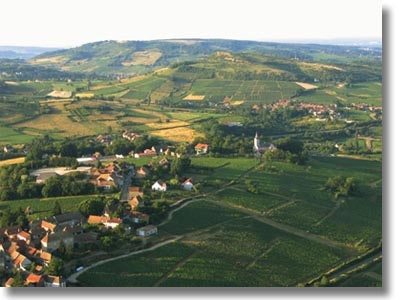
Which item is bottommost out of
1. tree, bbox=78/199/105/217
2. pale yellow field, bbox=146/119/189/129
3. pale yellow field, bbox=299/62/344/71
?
pale yellow field, bbox=146/119/189/129

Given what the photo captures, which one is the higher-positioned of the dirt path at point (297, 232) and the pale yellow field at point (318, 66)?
the pale yellow field at point (318, 66)

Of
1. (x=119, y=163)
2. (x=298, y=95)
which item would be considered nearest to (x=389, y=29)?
(x=119, y=163)

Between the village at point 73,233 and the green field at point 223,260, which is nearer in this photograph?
the village at point 73,233

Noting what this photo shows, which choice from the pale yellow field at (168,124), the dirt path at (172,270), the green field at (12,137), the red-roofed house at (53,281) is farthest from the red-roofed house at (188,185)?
the pale yellow field at (168,124)

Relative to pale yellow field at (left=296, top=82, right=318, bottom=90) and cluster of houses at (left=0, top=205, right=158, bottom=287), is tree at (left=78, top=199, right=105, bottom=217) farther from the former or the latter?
pale yellow field at (left=296, top=82, right=318, bottom=90)

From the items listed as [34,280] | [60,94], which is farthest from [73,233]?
[60,94]

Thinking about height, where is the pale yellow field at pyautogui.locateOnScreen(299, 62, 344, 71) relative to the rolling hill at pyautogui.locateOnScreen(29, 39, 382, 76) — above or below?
below

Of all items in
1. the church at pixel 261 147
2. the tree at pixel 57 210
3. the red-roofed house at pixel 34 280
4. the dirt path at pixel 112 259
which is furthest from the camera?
the church at pixel 261 147

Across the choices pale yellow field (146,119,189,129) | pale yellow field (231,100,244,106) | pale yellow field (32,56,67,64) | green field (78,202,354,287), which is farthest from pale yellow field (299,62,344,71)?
pale yellow field (32,56,67,64)

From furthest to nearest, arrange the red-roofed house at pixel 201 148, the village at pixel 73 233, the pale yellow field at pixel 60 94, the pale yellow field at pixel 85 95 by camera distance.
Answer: the pale yellow field at pixel 60 94 < the pale yellow field at pixel 85 95 < the red-roofed house at pixel 201 148 < the village at pixel 73 233

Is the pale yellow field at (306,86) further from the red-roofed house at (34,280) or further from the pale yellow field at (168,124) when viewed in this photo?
the red-roofed house at (34,280)

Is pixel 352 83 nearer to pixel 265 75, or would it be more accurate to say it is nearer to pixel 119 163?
pixel 265 75
